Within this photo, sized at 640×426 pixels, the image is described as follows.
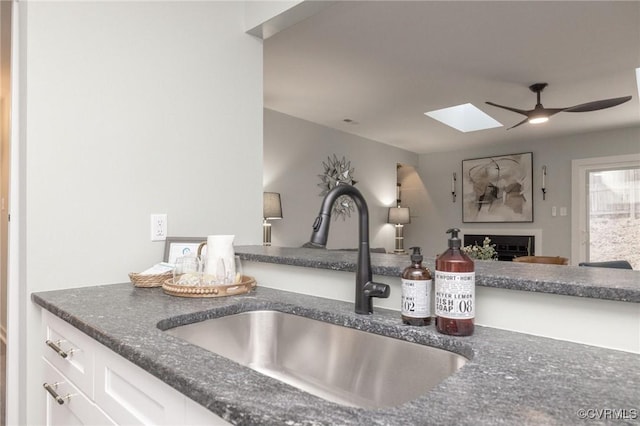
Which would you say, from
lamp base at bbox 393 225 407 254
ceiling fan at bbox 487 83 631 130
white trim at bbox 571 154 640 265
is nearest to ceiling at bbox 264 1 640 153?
ceiling fan at bbox 487 83 631 130

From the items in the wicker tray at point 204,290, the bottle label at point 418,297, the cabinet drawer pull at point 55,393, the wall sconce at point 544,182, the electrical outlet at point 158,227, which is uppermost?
the wall sconce at point 544,182

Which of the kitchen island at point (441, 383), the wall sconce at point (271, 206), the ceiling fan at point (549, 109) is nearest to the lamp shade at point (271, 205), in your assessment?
the wall sconce at point (271, 206)

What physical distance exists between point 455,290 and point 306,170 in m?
4.11

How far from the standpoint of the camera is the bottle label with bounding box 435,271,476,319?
846 millimetres

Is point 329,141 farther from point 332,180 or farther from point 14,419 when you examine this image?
point 14,419

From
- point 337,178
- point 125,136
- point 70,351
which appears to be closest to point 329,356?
point 70,351

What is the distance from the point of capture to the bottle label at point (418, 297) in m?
0.93

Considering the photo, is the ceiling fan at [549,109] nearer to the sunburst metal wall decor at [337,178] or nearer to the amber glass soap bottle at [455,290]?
the sunburst metal wall decor at [337,178]

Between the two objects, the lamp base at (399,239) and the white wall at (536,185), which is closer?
the white wall at (536,185)

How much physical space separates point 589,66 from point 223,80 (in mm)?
3087

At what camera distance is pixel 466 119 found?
527 centimetres

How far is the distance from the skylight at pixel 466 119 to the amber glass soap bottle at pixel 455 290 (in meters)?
4.48

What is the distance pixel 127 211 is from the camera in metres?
1.57

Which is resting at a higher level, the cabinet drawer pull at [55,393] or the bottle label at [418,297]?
the bottle label at [418,297]
